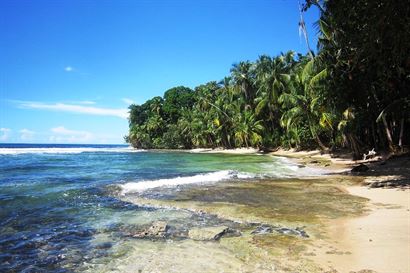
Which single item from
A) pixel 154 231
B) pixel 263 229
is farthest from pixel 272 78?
pixel 154 231

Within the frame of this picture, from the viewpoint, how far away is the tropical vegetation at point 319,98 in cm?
1268

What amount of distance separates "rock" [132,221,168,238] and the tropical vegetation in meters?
8.82

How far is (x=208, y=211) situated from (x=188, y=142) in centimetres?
6798

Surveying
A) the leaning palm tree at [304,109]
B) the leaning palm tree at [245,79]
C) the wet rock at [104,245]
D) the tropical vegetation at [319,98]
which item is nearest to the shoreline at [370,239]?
the wet rock at [104,245]

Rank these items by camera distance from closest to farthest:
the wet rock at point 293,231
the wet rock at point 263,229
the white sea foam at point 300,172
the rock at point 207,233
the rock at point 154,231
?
the rock at point 207,233, the wet rock at point 293,231, the rock at point 154,231, the wet rock at point 263,229, the white sea foam at point 300,172

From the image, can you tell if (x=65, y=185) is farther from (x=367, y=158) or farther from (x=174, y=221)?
(x=367, y=158)

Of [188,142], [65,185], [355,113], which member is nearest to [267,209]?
[65,185]

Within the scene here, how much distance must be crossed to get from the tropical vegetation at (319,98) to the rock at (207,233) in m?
8.00

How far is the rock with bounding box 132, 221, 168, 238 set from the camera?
8.21 metres

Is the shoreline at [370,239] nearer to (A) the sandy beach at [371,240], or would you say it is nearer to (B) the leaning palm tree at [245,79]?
(A) the sandy beach at [371,240]

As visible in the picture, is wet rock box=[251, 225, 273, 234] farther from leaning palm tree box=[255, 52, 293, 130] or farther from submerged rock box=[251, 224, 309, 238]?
leaning palm tree box=[255, 52, 293, 130]

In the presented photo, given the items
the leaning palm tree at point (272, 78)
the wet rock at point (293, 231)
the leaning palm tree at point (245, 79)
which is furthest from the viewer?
the leaning palm tree at point (245, 79)

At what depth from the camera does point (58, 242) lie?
25.8 feet

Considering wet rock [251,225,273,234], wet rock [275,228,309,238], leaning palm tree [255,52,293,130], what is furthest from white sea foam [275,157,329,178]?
leaning palm tree [255,52,293,130]
